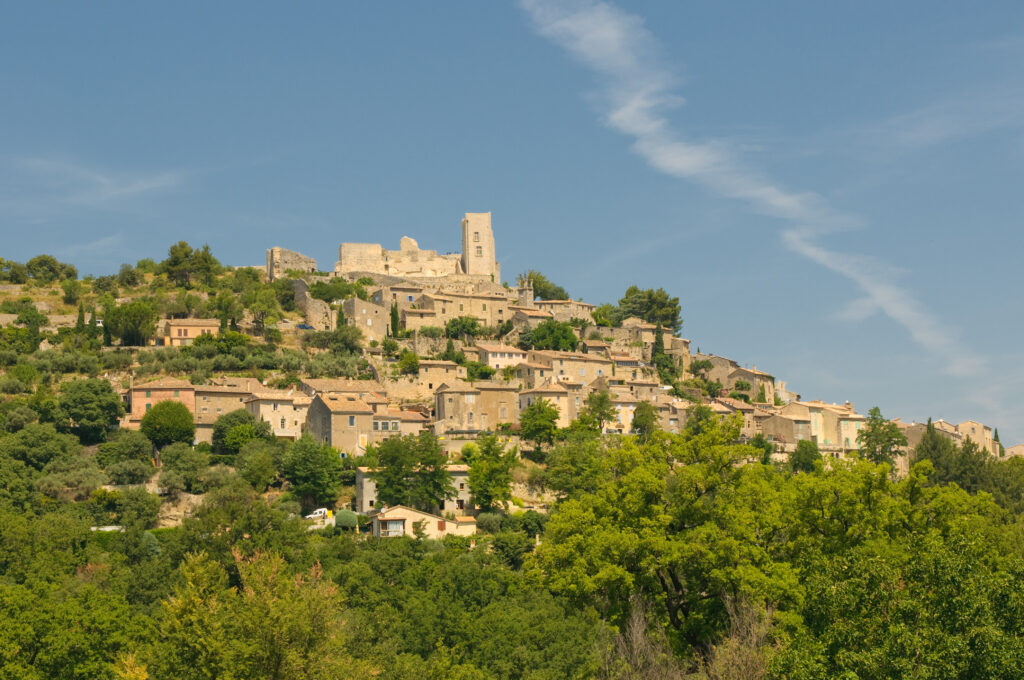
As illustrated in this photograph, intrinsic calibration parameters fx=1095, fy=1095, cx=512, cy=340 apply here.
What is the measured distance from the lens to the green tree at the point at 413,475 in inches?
2338

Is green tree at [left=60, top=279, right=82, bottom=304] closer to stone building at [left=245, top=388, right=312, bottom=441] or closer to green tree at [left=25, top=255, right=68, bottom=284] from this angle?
green tree at [left=25, top=255, right=68, bottom=284]

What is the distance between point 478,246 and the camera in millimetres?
114312

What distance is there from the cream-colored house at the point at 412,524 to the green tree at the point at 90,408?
1768 cm

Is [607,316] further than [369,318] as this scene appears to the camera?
Yes

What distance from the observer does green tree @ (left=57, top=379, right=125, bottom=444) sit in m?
62.9

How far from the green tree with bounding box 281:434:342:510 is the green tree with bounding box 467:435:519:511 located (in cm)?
763

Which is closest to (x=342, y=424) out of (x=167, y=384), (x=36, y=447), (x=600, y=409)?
(x=167, y=384)

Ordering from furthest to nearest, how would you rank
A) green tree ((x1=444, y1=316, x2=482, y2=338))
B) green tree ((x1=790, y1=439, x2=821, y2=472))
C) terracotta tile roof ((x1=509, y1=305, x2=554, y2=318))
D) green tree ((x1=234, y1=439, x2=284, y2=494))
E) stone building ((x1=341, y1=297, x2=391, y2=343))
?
terracotta tile roof ((x1=509, y1=305, x2=554, y2=318)) < green tree ((x1=444, y1=316, x2=482, y2=338)) < stone building ((x1=341, y1=297, x2=391, y2=343)) < green tree ((x1=790, y1=439, x2=821, y2=472)) < green tree ((x1=234, y1=439, x2=284, y2=494))

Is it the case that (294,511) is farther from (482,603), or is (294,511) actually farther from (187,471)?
(482,603)

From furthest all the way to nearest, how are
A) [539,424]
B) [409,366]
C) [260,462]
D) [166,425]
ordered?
[409,366], [539,424], [166,425], [260,462]

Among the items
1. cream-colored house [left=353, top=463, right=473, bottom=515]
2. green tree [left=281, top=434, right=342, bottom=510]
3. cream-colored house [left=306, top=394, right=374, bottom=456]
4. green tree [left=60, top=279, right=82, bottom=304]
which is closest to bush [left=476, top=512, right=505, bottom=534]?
cream-colored house [left=353, top=463, right=473, bottom=515]

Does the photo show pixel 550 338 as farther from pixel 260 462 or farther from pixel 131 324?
pixel 260 462

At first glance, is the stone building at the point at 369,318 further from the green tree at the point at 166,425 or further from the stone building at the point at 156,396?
the green tree at the point at 166,425

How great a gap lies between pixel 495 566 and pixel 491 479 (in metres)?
13.4
